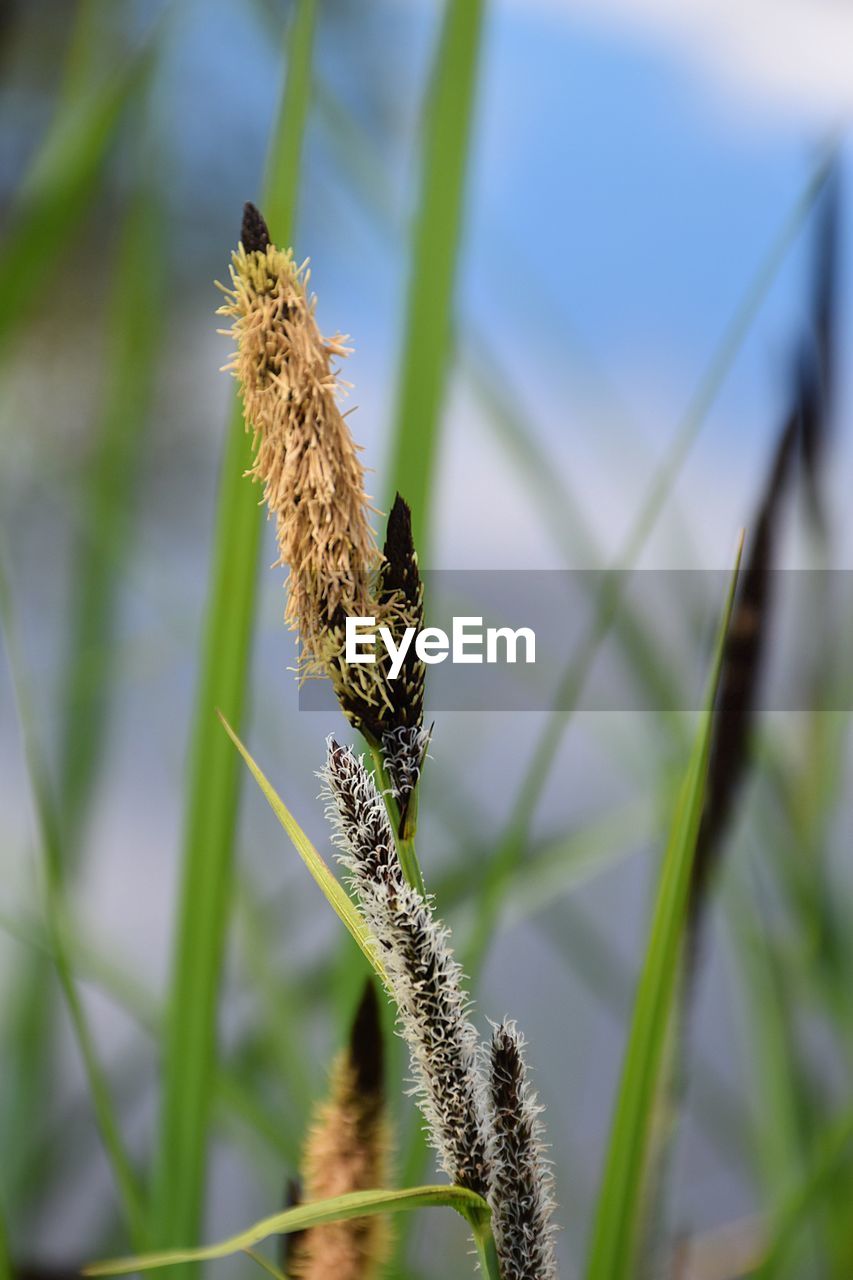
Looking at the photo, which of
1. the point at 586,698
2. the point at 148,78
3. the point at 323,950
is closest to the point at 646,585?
the point at 586,698

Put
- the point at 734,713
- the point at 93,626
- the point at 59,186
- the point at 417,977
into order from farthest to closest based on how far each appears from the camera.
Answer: the point at 93,626 → the point at 59,186 → the point at 734,713 → the point at 417,977

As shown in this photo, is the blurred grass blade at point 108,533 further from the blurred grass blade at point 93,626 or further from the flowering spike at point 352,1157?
the flowering spike at point 352,1157

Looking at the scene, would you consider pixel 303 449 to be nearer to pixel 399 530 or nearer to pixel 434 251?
pixel 399 530

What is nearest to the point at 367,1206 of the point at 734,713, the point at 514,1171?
the point at 514,1171

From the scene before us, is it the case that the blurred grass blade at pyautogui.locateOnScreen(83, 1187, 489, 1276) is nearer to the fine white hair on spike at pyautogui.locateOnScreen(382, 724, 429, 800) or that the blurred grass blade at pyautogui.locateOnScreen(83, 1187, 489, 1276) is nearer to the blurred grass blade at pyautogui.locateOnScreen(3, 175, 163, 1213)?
the fine white hair on spike at pyautogui.locateOnScreen(382, 724, 429, 800)

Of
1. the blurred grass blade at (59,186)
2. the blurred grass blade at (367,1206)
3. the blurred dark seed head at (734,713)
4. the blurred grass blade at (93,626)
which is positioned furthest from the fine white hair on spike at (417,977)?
the blurred grass blade at (93,626)
